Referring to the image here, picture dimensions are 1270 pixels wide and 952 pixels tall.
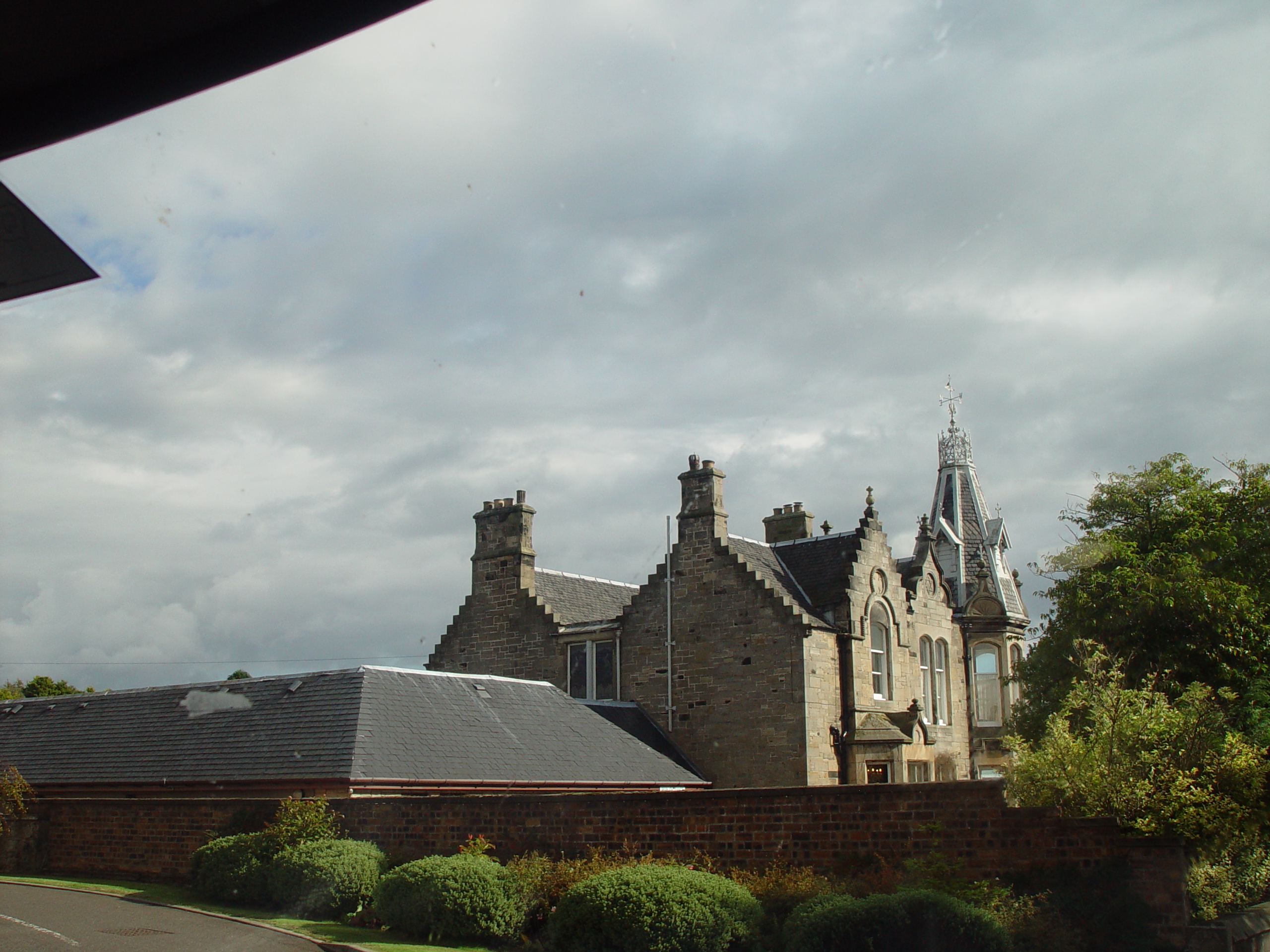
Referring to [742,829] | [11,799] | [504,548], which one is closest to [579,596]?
[504,548]

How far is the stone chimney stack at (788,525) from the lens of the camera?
3506 cm

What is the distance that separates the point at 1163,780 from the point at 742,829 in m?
Answer: 5.48

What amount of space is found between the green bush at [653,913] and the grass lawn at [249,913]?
5.25 feet

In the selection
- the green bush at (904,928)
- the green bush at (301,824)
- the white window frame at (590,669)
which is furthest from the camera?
the white window frame at (590,669)

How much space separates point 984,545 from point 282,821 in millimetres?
28717

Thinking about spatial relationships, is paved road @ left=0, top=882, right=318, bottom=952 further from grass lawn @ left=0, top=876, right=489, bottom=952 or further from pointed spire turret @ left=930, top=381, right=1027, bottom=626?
pointed spire turret @ left=930, top=381, right=1027, bottom=626

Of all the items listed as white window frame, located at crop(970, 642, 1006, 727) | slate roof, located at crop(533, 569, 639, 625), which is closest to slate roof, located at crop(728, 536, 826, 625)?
slate roof, located at crop(533, 569, 639, 625)

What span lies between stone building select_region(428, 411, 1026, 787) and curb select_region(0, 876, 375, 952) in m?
14.8

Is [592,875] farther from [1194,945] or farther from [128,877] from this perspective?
[128,877]

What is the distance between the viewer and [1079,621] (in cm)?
2402

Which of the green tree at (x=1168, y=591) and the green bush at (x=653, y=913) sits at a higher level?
the green tree at (x=1168, y=591)

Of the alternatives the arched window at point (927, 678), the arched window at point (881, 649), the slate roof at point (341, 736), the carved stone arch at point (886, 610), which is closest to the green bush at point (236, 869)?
the slate roof at point (341, 736)

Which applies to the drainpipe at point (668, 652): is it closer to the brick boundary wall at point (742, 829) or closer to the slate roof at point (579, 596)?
the slate roof at point (579, 596)

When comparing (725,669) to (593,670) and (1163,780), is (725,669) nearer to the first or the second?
(593,670)
